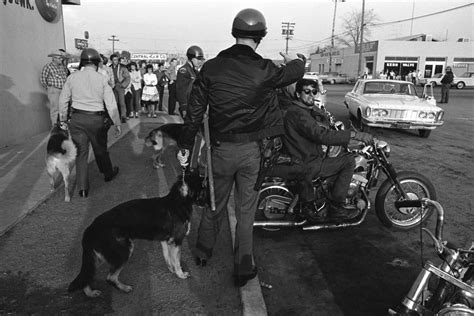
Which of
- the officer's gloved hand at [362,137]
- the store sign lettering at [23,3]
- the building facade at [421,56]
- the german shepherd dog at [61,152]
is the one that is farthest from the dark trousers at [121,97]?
the building facade at [421,56]

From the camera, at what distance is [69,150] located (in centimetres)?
516

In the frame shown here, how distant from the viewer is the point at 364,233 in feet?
14.8

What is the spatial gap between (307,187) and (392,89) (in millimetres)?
8831

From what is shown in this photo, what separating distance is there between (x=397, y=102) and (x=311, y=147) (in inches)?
287

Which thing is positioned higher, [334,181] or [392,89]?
[392,89]

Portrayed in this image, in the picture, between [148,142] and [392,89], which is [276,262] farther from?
[392,89]

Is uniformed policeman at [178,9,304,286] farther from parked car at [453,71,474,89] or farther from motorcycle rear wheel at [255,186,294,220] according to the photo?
parked car at [453,71,474,89]

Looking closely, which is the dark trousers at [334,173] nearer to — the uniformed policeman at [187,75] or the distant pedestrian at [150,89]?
the uniformed policeman at [187,75]

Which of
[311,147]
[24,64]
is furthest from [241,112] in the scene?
[24,64]

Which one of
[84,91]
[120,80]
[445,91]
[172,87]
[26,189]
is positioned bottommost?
[26,189]

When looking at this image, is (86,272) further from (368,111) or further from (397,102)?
(397,102)

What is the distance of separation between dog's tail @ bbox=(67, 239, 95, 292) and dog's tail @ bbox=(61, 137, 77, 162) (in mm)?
2585

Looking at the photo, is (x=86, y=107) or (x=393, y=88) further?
(x=393, y=88)

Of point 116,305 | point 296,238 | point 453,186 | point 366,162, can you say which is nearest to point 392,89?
point 453,186
